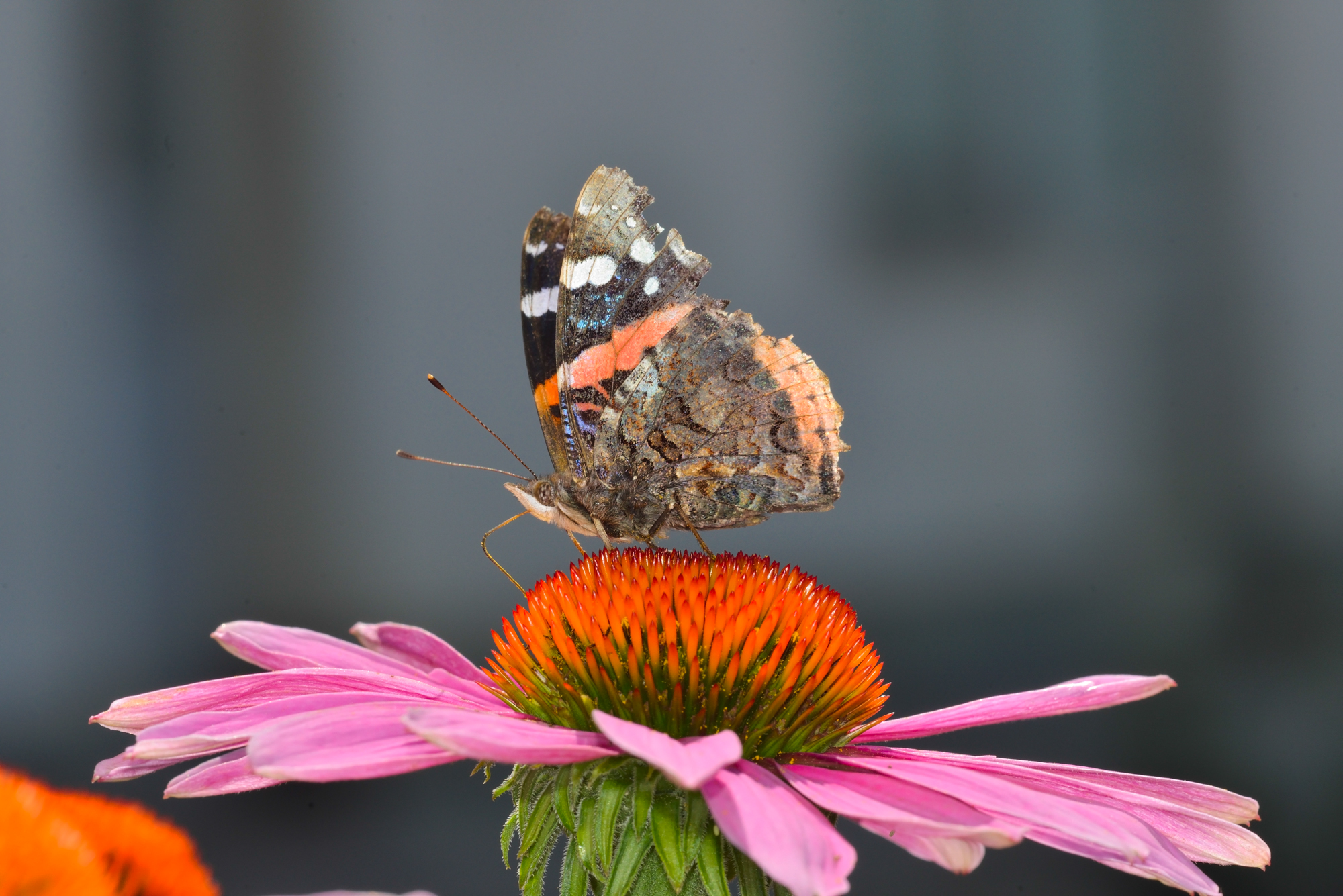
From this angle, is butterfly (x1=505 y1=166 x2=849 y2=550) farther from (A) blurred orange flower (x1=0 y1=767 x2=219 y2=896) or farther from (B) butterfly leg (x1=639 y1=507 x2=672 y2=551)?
(A) blurred orange flower (x1=0 y1=767 x2=219 y2=896)

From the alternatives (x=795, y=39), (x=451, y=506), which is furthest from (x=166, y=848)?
(x=795, y=39)

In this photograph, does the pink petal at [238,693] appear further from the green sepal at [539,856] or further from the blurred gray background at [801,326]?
the blurred gray background at [801,326]

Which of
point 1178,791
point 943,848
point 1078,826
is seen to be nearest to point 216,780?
point 943,848

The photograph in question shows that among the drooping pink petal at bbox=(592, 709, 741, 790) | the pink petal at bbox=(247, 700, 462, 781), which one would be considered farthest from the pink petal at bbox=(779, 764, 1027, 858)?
the pink petal at bbox=(247, 700, 462, 781)

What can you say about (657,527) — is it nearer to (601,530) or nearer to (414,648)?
(601,530)

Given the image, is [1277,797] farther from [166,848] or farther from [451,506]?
[166,848]

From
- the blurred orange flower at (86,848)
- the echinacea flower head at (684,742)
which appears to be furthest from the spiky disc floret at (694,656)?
the blurred orange flower at (86,848)
